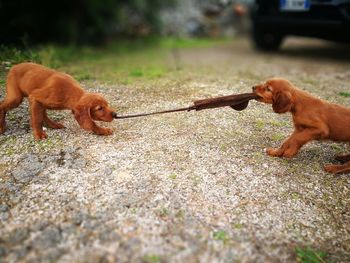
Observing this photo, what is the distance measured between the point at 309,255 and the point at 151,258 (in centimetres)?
99

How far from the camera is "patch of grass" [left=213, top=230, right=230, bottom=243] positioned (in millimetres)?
2404

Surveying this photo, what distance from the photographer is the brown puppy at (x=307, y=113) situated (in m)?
3.03

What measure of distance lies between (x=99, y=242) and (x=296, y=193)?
1.53 metres

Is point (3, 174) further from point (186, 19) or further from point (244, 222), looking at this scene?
point (186, 19)

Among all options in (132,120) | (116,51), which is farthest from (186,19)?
(132,120)

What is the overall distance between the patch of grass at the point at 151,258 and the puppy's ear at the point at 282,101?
1562 mm

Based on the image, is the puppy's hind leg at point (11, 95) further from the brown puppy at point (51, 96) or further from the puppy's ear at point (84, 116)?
the puppy's ear at point (84, 116)

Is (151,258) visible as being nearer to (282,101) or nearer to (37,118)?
(282,101)

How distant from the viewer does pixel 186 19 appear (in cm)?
1041

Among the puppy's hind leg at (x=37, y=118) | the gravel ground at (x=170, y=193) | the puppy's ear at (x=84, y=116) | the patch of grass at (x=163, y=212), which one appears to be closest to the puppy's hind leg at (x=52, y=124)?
the gravel ground at (x=170, y=193)

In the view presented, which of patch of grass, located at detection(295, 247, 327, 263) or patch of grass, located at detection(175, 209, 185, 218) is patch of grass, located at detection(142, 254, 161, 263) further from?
patch of grass, located at detection(295, 247, 327, 263)

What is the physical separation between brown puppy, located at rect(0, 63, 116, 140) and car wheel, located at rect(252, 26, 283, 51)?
5.44 meters

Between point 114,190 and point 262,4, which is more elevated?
point 262,4

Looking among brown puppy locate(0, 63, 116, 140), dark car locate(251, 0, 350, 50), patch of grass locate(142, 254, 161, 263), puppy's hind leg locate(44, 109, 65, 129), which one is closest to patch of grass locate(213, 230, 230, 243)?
patch of grass locate(142, 254, 161, 263)
